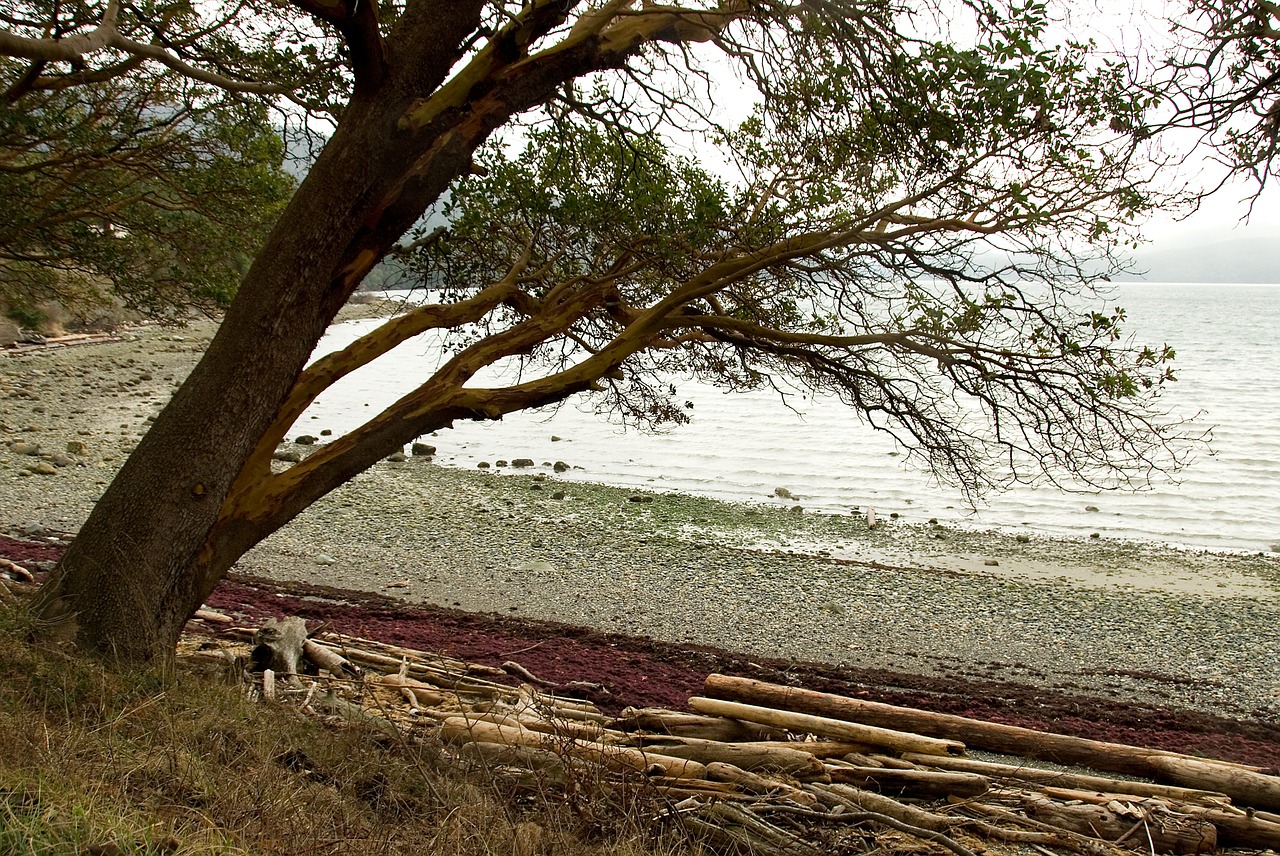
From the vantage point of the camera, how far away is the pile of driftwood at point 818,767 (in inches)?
191

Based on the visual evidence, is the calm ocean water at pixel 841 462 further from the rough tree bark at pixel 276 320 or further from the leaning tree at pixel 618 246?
the rough tree bark at pixel 276 320

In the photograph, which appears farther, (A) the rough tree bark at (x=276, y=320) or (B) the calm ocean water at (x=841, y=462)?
(B) the calm ocean water at (x=841, y=462)

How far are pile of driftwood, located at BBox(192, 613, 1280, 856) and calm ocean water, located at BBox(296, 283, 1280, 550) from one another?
45.6 ft

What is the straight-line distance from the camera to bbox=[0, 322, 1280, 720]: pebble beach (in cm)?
1210

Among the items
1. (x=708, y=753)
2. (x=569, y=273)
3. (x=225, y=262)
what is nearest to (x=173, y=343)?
(x=225, y=262)

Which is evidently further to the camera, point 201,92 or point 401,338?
point 201,92

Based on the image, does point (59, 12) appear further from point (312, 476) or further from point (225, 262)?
point (312, 476)

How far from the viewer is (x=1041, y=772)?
5.91 meters

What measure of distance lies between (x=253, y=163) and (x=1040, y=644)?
38.4 feet

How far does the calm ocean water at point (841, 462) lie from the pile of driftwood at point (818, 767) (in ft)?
45.6

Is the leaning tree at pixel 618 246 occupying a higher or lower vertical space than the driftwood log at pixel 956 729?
higher

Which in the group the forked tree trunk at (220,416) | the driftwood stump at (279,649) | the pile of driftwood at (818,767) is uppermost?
the forked tree trunk at (220,416)

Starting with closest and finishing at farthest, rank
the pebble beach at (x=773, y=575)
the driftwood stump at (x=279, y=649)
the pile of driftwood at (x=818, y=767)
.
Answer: the pile of driftwood at (x=818, y=767) < the driftwood stump at (x=279, y=649) < the pebble beach at (x=773, y=575)

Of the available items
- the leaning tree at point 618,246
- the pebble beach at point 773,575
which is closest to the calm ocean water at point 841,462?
the pebble beach at point 773,575
